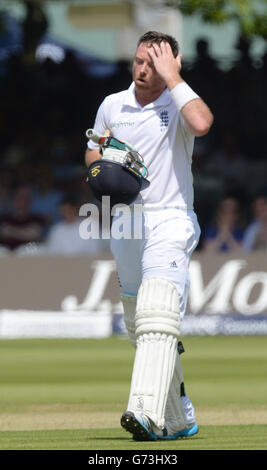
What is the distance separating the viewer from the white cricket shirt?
596 cm

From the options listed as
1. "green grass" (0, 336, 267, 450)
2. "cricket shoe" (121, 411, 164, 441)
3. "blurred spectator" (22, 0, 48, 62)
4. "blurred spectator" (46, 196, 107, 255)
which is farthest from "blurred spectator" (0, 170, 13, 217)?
"cricket shoe" (121, 411, 164, 441)

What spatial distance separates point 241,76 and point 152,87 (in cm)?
1052

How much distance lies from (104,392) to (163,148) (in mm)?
3679

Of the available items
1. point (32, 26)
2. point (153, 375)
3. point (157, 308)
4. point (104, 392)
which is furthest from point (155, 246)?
point (32, 26)

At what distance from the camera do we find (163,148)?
5969 millimetres

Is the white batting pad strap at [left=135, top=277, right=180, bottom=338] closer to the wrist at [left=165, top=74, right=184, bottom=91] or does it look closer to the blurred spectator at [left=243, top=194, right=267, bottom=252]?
the wrist at [left=165, top=74, right=184, bottom=91]

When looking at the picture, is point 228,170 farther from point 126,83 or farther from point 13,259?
point 13,259

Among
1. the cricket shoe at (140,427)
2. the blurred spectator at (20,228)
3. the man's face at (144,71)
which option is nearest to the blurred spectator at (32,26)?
the blurred spectator at (20,228)

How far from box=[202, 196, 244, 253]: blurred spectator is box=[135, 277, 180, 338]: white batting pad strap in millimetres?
9469

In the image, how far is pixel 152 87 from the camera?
6035 mm

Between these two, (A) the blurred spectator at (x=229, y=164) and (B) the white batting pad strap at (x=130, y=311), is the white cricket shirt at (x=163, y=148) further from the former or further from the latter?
(A) the blurred spectator at (x=229, y=164)

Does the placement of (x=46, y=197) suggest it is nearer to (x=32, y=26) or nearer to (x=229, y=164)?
(x=229, y=164)
